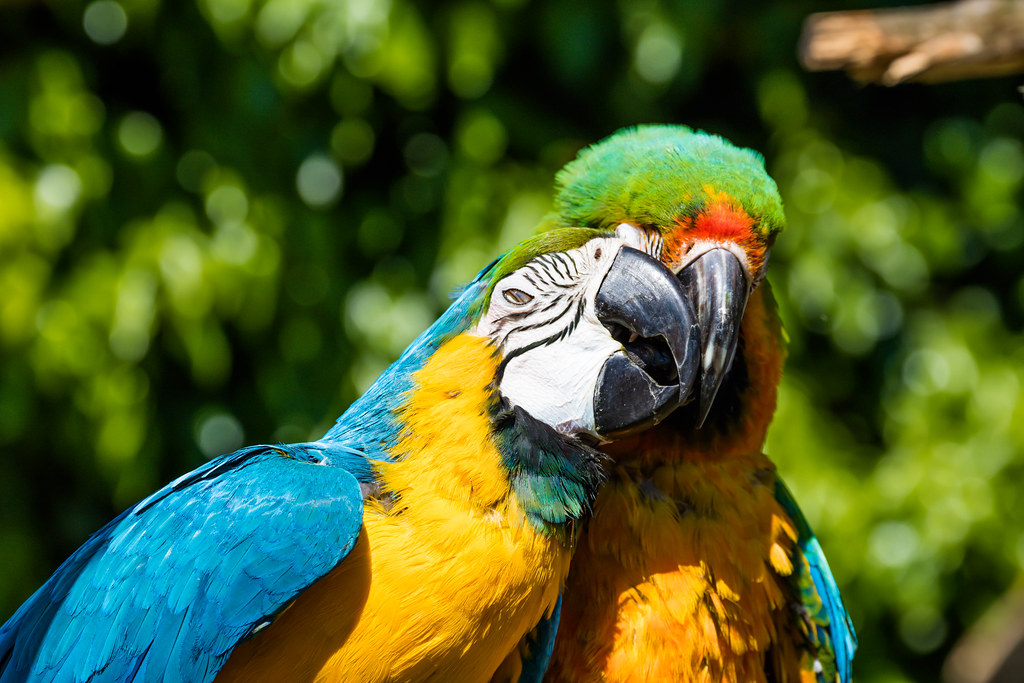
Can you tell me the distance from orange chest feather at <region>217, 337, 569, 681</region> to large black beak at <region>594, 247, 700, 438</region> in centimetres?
16

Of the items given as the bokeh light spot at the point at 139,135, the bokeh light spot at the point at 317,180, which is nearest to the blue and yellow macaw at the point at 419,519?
the bokeh light spot at the point at 317,180

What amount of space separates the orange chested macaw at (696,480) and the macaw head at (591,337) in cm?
9

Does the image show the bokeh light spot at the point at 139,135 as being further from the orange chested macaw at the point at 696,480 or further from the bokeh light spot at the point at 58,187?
the orange chested macaw at the point at 696,480

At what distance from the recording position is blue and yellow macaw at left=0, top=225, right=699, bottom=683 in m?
1.02

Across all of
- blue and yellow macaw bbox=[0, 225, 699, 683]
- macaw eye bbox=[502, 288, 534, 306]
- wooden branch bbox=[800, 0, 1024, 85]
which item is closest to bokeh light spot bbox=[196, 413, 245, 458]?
blue and yellow macaw bbox=[0, 225, 699, 683]

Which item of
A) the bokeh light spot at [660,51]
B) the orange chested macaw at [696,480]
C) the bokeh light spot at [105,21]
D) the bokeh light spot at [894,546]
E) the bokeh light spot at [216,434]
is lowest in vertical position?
the bokeh light spot at [216,434]

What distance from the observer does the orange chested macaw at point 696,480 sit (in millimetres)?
1261

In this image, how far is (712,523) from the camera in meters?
1.35

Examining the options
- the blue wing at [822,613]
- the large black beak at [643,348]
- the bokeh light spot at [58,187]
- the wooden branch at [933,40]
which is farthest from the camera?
the bokeh light spot at [58,187]

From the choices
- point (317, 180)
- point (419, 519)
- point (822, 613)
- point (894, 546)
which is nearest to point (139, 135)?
point (317, 180)

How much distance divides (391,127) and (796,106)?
3.55 ft

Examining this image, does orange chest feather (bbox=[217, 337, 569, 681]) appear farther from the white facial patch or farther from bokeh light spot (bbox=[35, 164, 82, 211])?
bokeh light spot (bbox=[35, 164, 82, 211])

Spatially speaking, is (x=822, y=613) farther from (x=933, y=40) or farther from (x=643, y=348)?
(x=933, y=40)

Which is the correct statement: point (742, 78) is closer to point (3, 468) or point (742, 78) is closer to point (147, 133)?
point (147, 133)
